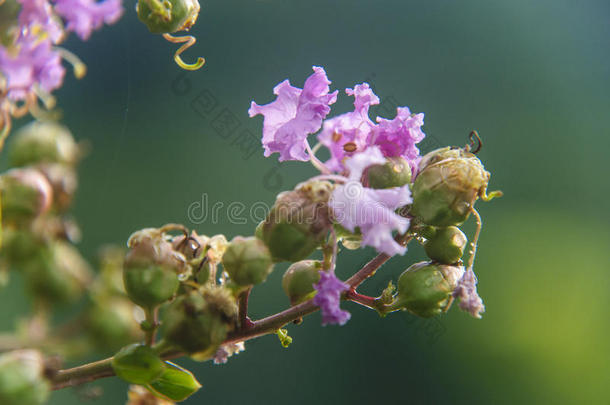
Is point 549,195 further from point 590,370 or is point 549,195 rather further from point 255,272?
point 255,272

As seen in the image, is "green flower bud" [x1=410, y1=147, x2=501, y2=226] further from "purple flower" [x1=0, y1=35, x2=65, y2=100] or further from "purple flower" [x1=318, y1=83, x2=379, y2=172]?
"purple flower" [x1=0, y1=35, x2=65, y2=100]

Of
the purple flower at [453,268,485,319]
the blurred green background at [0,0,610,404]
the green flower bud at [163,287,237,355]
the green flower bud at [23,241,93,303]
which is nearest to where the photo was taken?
the green flower bud at [23,241,93,303]

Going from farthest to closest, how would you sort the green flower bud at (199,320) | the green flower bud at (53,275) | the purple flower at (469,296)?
the purple flower at (469,296)
the green flower bud at (199,320)
the green flower bud at (53,275)

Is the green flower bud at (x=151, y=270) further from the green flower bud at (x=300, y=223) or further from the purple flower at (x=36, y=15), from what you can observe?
the purple flower at (x=36, y=15)

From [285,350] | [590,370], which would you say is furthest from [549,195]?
[285,350]

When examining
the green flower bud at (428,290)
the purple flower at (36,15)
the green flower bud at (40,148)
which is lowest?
the green flower bud at (428,290)

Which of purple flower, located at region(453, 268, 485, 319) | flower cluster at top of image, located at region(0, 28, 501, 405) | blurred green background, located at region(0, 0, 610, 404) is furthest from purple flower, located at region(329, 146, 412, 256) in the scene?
blurred green background, located at region(0, 0, 610, 404)

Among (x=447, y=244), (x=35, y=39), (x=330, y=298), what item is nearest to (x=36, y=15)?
(x=35, y=39)

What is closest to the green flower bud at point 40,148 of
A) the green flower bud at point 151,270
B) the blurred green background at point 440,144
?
the green flower bud at point 151,270
